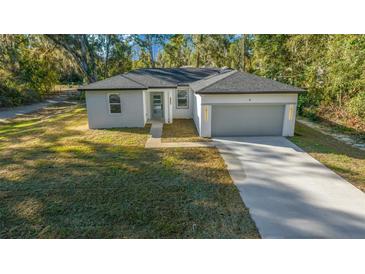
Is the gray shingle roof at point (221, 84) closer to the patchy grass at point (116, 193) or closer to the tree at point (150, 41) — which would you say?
the patchy grass at point (116, 193)

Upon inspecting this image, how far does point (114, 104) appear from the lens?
39.3 feet

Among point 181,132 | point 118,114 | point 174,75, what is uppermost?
point 174,75

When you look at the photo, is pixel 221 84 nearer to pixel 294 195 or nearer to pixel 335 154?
pixel 335 154

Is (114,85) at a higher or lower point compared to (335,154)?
higher

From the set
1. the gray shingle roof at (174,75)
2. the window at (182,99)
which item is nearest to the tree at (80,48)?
the gray shingle roof at (174,75)

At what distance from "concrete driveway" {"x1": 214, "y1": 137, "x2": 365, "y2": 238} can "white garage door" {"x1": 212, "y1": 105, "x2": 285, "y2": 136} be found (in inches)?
85.4

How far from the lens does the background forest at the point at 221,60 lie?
1298cm

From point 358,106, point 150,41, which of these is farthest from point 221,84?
point 150,41

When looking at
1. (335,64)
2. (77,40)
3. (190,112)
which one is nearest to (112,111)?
(190,112)

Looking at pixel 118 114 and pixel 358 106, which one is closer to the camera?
pixel 358 106

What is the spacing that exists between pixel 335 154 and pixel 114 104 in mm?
10512

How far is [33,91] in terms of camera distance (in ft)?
81.7

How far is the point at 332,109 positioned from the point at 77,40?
24.1m

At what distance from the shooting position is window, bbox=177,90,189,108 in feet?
48.0
